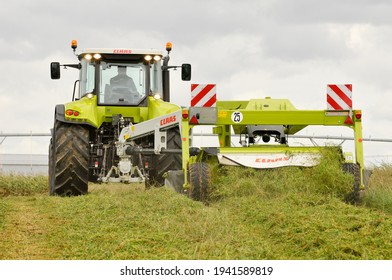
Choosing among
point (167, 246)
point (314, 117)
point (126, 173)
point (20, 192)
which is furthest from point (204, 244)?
point (20, 192)

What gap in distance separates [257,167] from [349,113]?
1.56 m

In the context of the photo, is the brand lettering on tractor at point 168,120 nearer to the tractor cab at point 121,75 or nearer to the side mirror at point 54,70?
the tractor cab at point 121,75

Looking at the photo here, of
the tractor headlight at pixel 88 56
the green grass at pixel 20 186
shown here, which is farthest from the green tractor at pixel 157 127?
the green grass at pixel 20 186

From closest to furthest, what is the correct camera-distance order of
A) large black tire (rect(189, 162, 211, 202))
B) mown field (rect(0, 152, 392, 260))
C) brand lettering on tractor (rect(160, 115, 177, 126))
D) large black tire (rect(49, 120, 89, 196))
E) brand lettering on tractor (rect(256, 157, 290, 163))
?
1. mown field (rect(0, 152, 392, 260))
2. large black tire (rect(189, 162, 211, 202))
3. brand lettering on tractor (rect(256, 157, 290, 163))
4. brand lettering on tractor (rect(160, 115, 177, 126))
5. large black tire (rect(49, 120, 89, 196))

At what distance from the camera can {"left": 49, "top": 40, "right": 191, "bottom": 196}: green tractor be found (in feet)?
37.6

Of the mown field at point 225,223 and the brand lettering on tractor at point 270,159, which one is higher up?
the brand lettering on tractor at point 270,159

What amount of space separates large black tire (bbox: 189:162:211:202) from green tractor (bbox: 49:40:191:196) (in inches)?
69.5

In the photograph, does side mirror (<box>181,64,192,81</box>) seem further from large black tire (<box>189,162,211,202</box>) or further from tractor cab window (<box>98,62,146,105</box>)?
large black tire (<box>189,162,211,202</box>)

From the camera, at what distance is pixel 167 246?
6133 mm

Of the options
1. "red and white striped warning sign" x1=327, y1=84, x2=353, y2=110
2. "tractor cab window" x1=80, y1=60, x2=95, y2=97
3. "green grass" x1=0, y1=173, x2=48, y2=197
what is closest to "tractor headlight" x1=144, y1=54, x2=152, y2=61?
"tractor cab window" x1=80, y1=60, x2=95, y2=97

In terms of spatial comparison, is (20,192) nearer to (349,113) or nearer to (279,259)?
(349,113)

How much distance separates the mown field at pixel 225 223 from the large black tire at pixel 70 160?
750mm

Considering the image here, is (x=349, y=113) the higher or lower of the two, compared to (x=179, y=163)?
higher

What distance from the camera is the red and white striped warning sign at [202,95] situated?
969 cm
